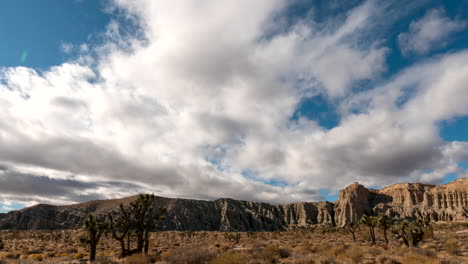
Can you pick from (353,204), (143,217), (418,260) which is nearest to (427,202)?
(353,204)

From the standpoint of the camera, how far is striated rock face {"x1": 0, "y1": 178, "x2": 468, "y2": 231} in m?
126

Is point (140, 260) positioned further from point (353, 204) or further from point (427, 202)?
point (427, 202)

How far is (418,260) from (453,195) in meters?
158

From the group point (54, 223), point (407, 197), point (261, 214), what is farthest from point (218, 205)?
point (407, 197)

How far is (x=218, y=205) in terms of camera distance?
159375 millimetres

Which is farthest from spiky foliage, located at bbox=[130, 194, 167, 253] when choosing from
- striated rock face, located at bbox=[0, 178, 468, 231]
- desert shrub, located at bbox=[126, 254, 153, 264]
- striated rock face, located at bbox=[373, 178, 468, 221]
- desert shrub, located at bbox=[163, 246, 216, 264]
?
striated rock face, located at bbox=[373, 178, 468, 221]

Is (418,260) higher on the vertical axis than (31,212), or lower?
higher

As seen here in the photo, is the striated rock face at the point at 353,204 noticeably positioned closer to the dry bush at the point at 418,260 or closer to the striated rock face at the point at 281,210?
the striated rock face at the point at 281,210

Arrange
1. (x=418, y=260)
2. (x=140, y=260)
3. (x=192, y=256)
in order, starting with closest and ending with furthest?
(x=192, y=256), (x=140, y=260), (x=418, y=260)

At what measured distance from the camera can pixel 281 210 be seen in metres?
174

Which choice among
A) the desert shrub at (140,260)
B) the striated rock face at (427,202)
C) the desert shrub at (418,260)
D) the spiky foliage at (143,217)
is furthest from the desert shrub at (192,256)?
the striated rock face at (427,202)

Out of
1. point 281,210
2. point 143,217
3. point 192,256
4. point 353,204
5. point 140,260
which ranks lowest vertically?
point 281,210

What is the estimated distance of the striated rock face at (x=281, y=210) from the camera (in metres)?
126

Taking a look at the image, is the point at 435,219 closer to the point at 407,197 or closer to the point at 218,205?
the point at 407,197
